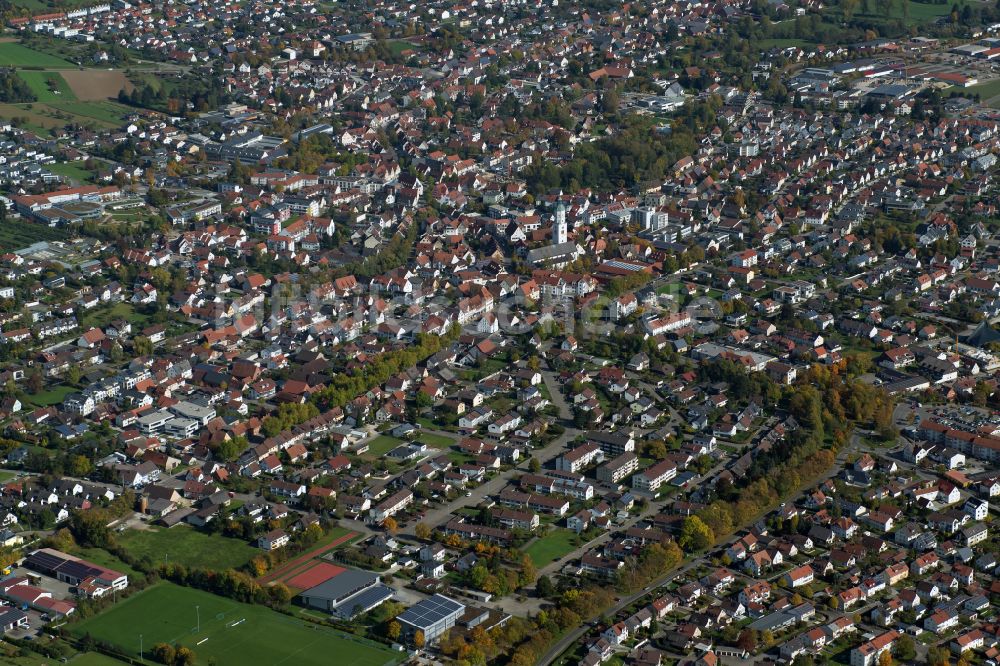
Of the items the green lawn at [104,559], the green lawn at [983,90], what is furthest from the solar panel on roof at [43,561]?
the green lawn at [983,90]

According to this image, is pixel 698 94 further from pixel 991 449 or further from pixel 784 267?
pixel 991 449

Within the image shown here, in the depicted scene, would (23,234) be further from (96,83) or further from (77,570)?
(77,570)

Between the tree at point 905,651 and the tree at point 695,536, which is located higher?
the tree at point 695,536

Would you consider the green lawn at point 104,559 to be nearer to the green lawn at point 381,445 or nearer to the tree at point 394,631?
the tree at point 394,631

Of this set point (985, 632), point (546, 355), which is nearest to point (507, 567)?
point (985, 632)

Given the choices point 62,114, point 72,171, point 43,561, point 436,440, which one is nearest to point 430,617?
point 43,561
